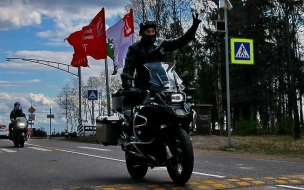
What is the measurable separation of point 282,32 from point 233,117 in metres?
30.1

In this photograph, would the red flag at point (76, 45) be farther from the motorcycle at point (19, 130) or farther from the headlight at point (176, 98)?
the headlight at point (176, 98)

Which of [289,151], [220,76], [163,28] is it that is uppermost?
[163,28]

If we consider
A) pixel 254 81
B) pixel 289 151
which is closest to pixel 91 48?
pixel 254 81

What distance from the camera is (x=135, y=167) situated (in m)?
9.02

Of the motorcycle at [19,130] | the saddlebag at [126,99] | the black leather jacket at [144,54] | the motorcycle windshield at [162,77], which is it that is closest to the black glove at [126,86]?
the saddlebag at [126,99]

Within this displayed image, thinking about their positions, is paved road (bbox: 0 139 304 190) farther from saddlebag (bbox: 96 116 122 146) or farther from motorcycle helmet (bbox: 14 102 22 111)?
motorcycle helmet (bbox: 14 102 22 111)

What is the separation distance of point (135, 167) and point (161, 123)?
5.24ft

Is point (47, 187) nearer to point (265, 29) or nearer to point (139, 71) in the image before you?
point (139, 71)

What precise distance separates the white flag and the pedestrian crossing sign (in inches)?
430

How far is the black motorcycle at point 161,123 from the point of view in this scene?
7.41 m

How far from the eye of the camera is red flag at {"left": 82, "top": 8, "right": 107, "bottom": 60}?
3080cm

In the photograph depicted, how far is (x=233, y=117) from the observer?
194 ft

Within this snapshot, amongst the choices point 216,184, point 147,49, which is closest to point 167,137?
point 216,184

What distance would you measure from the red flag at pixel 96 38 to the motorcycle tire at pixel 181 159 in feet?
75.9
